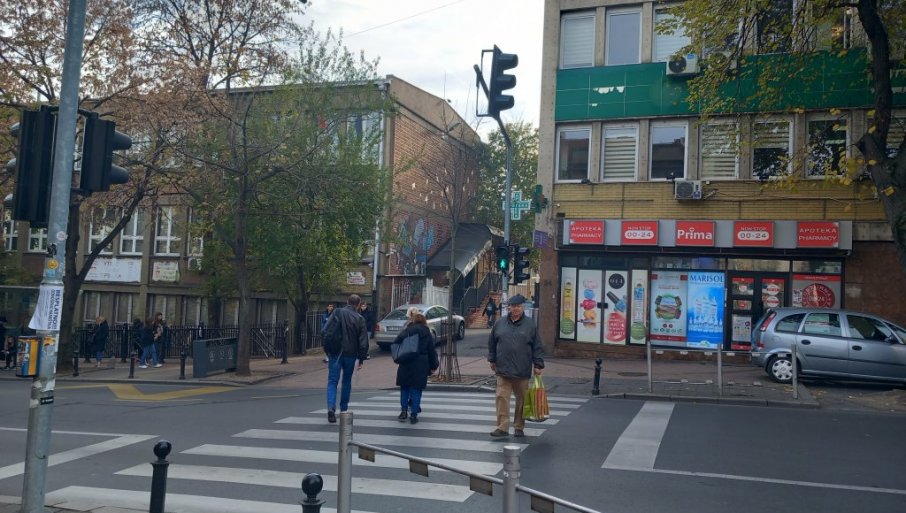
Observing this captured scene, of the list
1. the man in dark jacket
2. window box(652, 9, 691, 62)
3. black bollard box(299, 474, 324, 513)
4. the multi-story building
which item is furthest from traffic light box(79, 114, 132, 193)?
window box(652, 9, 691, 62)

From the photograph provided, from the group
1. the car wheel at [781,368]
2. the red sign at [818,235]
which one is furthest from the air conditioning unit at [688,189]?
the car wheel at [781,368]

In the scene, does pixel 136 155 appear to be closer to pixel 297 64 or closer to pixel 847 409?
pixel 297 64

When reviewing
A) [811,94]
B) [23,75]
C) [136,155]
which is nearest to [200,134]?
[136,155]

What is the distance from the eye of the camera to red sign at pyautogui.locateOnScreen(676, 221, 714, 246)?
20.4 m

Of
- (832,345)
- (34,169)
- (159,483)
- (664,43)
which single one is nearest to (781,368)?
(832,345)

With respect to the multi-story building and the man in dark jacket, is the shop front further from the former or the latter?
the man in dark jacket

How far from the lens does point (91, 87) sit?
64.1ft

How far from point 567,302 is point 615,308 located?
1.41m

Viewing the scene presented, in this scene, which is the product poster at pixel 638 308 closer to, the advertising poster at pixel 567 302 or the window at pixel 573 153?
the advertising poster at pixel 567 302

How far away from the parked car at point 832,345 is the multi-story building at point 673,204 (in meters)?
4.28

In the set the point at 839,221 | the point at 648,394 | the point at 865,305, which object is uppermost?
the point at 839,221

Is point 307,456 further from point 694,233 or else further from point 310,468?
point 694,233

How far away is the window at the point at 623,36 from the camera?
21.8m

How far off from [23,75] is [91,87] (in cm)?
158
